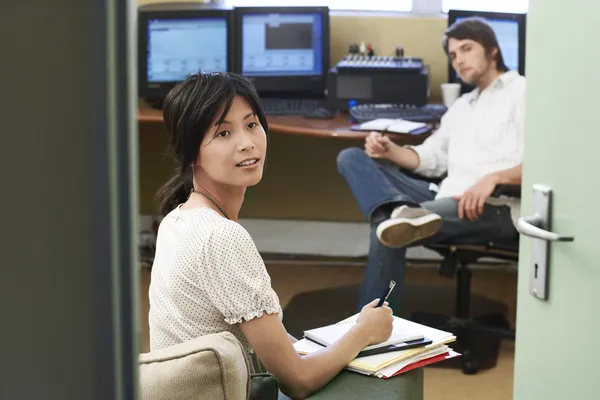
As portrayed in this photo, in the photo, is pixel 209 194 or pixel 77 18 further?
pixel 209 194

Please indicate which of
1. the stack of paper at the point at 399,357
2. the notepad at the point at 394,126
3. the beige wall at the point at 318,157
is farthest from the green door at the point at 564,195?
the beige wall at the point at 318,157

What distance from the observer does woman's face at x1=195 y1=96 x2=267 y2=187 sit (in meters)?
1.69

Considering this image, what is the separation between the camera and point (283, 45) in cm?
435

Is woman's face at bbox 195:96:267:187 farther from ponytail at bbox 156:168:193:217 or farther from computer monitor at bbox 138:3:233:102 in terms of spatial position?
computer monitor at bbox 138:3:233:102

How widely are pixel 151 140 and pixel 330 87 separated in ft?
3.48

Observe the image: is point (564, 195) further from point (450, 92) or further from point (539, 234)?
point (450, 92)

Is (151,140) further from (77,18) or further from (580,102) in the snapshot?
(77,18)

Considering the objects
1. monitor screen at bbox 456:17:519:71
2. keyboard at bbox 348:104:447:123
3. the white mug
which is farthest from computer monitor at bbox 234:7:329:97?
monitor screen at bbox 456:17:519:71

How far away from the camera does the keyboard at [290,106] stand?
4.13 metres

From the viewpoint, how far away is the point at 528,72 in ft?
5.74

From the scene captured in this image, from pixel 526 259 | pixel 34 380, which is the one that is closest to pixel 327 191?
pixel 526 259

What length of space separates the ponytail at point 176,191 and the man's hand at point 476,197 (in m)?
1.58

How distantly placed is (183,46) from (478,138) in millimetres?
1529

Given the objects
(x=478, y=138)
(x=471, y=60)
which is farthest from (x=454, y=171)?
(x=471, y=60)
